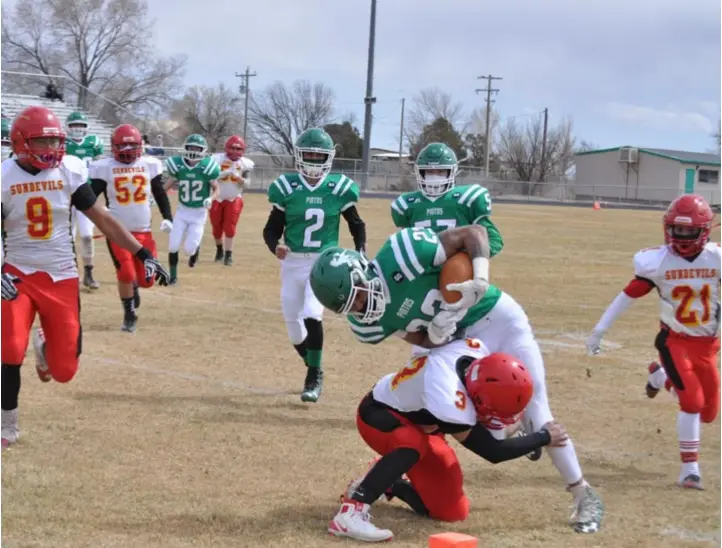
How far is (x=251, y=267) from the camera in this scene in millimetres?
14680

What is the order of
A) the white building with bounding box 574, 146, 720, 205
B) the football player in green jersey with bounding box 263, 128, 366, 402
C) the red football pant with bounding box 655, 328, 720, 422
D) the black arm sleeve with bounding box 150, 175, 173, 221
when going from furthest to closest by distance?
the white building with bounding box 574, 146, 720, 205 → the black arm sleeve with bounding box 150, 175, 173, 221 → the football player in green jersey with bounding box 263, 128, 366, 402 → the red football pant with bounding box 655, 328, 720, 422

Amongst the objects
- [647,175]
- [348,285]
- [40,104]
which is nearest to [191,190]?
[348,285]

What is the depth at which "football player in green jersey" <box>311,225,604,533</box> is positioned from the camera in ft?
13.8

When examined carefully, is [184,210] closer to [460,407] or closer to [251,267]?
[251,267]

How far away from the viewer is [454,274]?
14.2 feet

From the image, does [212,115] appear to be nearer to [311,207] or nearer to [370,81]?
[370,81]

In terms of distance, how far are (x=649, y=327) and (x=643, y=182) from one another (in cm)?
5301

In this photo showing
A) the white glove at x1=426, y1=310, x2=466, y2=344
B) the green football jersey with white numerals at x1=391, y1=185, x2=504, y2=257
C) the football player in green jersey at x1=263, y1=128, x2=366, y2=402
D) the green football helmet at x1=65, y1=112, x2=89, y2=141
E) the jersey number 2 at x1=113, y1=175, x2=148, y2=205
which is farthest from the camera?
the green football helmet at x1=65, y1=112, x2=89, y2=141

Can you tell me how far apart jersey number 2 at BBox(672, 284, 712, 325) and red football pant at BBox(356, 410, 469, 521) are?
1787mm

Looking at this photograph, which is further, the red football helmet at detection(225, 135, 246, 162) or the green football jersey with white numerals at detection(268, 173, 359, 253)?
the red football helmet at detection(225, 135, 246, 162)

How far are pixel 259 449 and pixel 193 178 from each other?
25.5 ft

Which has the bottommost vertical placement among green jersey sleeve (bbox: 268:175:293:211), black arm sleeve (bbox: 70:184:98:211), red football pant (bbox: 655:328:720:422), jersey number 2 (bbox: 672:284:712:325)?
red football pant (bbox: 655:328:720:422)

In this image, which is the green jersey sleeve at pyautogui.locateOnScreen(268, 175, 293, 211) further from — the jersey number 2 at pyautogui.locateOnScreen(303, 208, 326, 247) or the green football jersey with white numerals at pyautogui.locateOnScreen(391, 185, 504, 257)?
the green football jersey with white numerals at pyautogui.locateOnScreen(391, 185, 504, 257)

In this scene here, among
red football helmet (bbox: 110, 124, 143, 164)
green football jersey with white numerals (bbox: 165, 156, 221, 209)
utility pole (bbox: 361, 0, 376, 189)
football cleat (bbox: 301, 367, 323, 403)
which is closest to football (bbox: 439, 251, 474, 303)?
football cleat (bbox: 301, 367, 323, 403)
